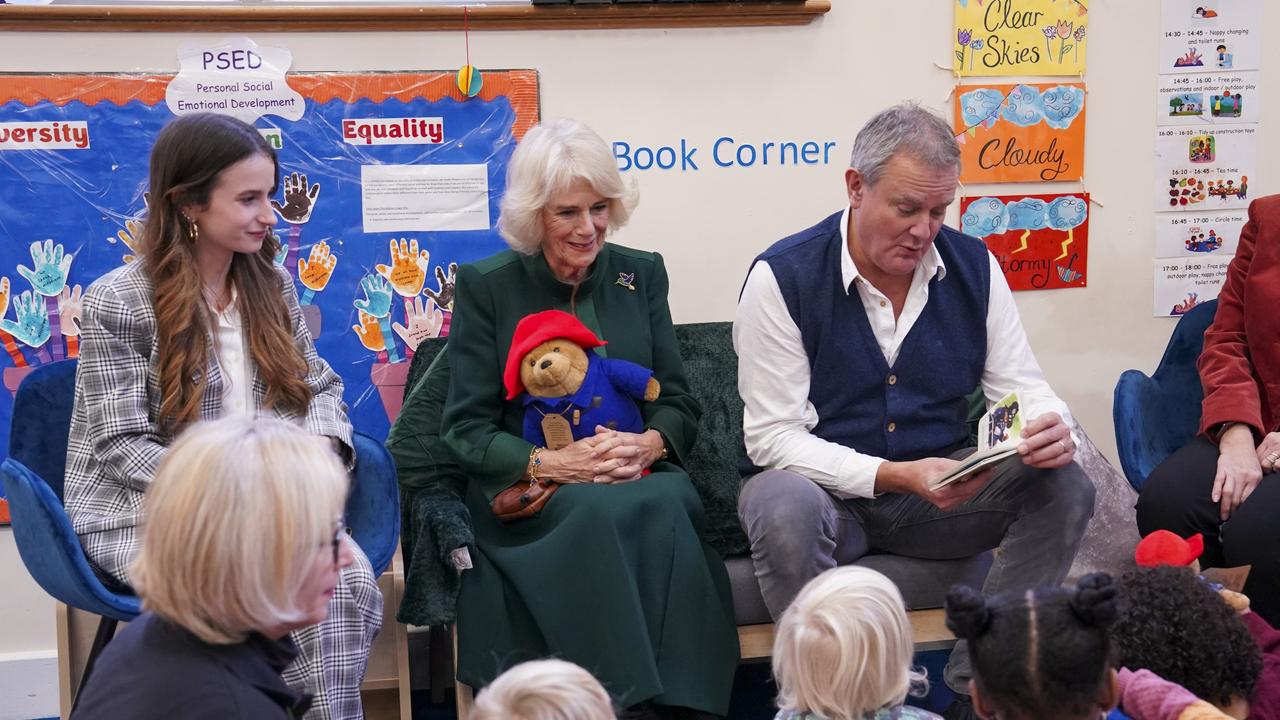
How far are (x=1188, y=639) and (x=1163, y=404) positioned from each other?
1579mm

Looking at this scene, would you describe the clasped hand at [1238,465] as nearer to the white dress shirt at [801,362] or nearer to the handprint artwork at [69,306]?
the white dress shirt at [801,362]

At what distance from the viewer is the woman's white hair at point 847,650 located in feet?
6.16

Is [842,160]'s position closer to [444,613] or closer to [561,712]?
[444,613]

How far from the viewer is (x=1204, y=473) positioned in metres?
2.95

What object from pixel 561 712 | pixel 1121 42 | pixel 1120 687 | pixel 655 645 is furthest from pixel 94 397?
pixel 1121 42

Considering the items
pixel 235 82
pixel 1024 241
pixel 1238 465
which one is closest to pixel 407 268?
pixel 235 82

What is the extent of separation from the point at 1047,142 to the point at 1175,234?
566 millimetres

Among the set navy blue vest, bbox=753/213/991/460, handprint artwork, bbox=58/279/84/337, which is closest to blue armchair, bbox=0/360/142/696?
handprint artwork, bbox=58/279/84/337

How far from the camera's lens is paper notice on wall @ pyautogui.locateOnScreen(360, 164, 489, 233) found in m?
3.50

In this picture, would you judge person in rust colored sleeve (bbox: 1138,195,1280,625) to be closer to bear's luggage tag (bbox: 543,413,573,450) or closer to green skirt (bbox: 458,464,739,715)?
green skirt (bbox: 458,464,739,715)

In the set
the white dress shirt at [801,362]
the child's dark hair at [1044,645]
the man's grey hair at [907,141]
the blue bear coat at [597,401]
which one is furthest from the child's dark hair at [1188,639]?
the blue bear coat at [597,401]

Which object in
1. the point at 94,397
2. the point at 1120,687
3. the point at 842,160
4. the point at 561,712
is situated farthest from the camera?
the point at 842,160

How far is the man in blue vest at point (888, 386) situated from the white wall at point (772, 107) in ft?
2.57

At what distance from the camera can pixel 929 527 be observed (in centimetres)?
282
